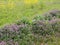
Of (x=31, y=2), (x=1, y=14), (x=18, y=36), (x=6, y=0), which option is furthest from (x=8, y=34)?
(x=6, y=0)

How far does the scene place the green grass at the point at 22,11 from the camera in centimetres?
1394

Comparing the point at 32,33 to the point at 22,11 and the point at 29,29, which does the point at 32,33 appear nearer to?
the point at 29,29

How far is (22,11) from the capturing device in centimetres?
1567

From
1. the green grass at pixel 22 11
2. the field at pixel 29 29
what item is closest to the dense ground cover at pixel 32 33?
the field at pixel 29 29

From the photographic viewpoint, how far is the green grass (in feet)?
45.7

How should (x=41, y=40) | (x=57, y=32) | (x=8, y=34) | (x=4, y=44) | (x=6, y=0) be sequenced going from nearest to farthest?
(x=4, y=44)
(x=8, y=34)
(x=41, y=40)
(x=57, y=32)
(x=6, y=0)

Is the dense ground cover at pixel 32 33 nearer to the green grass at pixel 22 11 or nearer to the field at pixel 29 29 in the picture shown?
the field at pixel 29 29

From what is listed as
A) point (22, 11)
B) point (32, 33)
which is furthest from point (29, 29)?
point (22, 11)

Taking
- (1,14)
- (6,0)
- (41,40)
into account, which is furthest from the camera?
(6,0)

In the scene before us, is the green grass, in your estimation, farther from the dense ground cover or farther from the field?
the dense ground cover

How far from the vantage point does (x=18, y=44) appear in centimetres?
908

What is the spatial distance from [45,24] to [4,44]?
3.20m

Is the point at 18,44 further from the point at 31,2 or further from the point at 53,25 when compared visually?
the point at 31,2

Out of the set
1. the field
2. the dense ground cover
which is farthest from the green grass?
the dense ground cover
